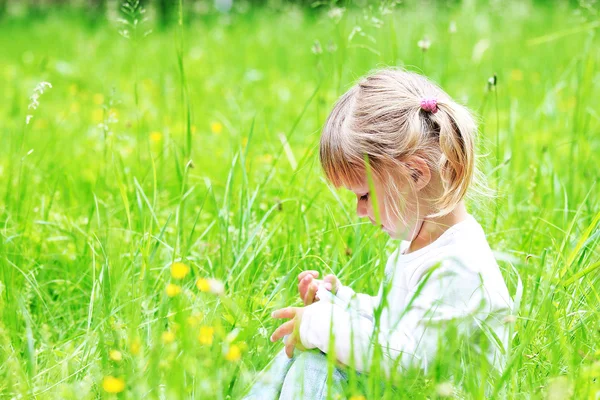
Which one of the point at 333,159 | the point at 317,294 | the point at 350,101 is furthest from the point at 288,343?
the point at 350,101

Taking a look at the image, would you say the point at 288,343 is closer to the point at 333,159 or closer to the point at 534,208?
the point at 333,159

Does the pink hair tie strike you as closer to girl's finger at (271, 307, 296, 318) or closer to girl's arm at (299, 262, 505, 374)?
girl's arm at (299, 262, 505, 374)

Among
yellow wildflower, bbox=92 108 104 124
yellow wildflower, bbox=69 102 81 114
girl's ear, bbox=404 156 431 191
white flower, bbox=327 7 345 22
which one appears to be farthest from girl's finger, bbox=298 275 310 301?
yellow wildflower, bbox=69 102 81 114

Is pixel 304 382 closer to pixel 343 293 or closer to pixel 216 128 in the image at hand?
pixel 343 293

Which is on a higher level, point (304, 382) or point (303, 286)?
point (303, 286)

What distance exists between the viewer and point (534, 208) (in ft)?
8.57

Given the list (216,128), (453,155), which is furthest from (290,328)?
(216,128)

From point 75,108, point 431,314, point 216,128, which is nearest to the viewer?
point 431,314

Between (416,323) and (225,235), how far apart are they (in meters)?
0.71

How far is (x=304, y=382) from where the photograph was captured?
1662mm

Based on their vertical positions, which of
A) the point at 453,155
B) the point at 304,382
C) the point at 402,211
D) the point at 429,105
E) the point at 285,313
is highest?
the point at 429,105

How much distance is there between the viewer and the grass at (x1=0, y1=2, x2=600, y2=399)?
1.64 metres

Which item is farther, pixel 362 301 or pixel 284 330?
pixel 362 301

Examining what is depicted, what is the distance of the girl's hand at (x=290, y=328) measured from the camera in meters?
1.70
